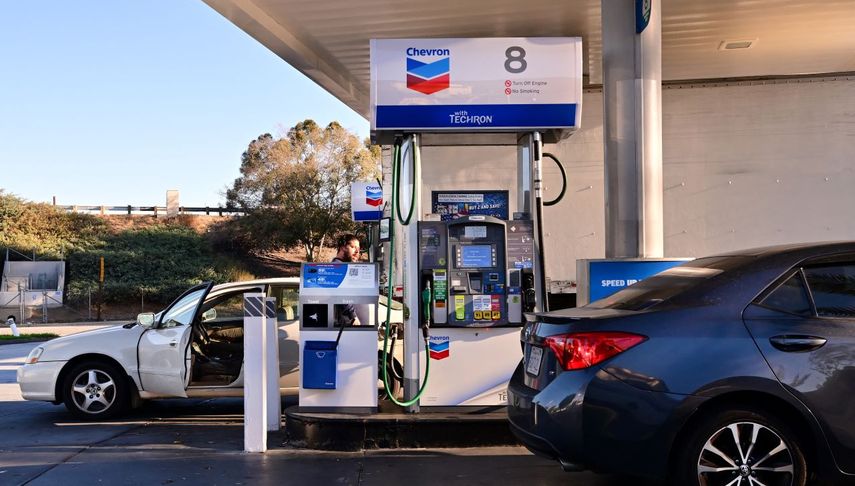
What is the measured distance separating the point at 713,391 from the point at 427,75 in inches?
159

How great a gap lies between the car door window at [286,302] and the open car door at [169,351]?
33.7 inches

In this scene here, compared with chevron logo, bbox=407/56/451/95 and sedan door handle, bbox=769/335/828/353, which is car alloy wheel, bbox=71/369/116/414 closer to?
chevron logo, bbox=407/56/451/95

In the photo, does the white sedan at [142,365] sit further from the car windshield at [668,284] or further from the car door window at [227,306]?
the car windshield at [668,284]

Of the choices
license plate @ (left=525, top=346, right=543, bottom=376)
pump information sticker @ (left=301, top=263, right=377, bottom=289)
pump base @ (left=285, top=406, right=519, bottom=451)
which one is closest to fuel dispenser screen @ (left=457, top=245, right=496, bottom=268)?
pump information sticker @ (left=301, top=263, right=377, bottom=289)

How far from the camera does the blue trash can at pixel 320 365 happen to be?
6526 mm

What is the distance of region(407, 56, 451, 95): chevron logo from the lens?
6926 millimetres

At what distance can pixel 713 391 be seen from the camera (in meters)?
4.14

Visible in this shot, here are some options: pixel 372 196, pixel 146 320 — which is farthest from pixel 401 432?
pixel 372 196

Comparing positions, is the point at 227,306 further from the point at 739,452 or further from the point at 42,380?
the point at 739,452

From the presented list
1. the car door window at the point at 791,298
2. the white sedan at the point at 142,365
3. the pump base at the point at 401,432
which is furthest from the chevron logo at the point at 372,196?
the car door window at the point at 791,298

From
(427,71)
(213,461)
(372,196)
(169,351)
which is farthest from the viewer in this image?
(372,196)

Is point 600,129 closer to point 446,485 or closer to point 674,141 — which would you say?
point 674,141

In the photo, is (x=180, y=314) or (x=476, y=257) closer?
(x=476, y=257)

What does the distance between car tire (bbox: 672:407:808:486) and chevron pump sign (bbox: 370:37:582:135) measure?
3.48m
